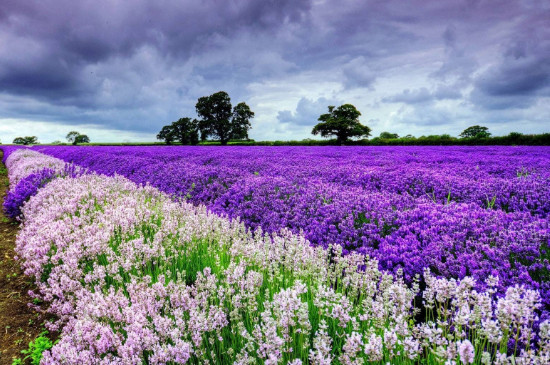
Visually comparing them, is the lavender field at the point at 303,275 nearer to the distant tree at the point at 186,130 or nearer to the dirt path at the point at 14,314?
the dirt path at the point at 14,314

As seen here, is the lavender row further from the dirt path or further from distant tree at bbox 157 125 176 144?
distant tree at bbox 157 125 176 144

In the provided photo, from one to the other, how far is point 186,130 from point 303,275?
56.0m

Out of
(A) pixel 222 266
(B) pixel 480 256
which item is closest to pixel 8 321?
(A) pixel 222 266

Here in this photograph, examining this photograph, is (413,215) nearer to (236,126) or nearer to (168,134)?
Result: (236,126)

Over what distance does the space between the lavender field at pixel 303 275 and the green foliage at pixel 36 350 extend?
373mm

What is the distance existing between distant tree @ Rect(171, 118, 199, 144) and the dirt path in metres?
48.5

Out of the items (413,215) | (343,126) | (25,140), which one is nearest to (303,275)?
(413,215)

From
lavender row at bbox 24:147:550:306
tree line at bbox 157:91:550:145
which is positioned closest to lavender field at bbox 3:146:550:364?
lavender row at bbox 24:147:550:306

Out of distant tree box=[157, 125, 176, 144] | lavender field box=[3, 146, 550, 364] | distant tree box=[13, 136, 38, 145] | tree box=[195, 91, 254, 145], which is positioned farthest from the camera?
distant tree box=[13, 136, 38, 145]

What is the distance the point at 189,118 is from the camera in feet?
184

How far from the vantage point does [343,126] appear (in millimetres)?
41312

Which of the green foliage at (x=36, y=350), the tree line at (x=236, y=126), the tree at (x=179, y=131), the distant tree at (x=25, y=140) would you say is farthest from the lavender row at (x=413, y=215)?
the distant tree at (x=25, y=140)

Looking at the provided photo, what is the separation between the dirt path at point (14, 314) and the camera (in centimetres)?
300

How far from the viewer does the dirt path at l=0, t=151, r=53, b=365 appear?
300 cm
